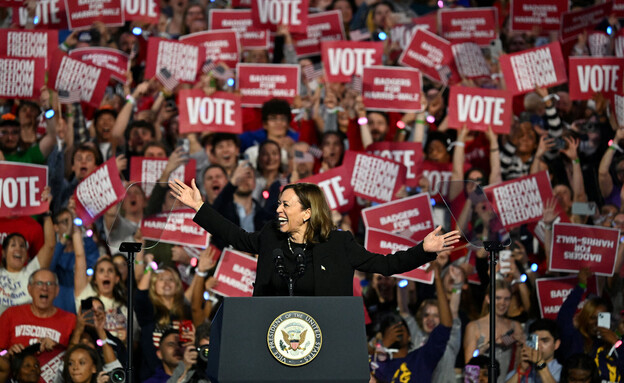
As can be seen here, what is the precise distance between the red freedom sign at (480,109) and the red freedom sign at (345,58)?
74cm

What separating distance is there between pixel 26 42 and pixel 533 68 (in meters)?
3.83

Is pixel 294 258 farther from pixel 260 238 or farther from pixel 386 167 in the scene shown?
pixel 386 167

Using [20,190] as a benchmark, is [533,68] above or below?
above

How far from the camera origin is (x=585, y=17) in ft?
24.4

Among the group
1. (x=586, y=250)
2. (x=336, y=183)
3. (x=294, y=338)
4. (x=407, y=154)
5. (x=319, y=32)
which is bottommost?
(x=586, y=250)

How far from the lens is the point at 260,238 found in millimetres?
3490

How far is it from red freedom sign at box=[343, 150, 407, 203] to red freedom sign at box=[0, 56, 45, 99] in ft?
7.58

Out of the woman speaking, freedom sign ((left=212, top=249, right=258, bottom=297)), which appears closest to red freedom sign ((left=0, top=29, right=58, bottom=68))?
freedom sign ((left=212, top=249, right=258, bottom=297))

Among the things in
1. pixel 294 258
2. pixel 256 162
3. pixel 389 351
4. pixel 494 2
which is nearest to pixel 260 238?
pixel 294 258

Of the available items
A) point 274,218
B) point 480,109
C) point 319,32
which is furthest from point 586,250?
point 319,32

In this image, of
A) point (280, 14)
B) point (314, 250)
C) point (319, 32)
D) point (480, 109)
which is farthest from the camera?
point (319, 32)

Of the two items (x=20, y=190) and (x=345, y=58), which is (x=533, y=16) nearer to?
(x=345, y=58)

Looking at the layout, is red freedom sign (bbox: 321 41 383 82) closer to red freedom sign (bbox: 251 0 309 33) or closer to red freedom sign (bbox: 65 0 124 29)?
red freedom sign (bbox: 251 0 309 33)

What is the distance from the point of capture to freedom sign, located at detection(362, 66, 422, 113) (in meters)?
6.91
